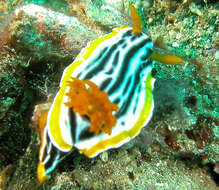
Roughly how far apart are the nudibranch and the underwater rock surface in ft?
1.60

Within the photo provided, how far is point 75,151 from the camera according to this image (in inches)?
106

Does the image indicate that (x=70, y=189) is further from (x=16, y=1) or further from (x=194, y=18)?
(x=194, y=18)

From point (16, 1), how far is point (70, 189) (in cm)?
363

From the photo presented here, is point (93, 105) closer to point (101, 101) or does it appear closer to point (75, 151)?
point (101, 101)

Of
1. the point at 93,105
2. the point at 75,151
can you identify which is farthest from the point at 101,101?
the point at 75,151

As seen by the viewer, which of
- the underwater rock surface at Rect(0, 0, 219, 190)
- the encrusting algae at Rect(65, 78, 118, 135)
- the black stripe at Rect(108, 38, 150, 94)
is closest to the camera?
the encrusting algae at Rect(65, 78, 118, 135)

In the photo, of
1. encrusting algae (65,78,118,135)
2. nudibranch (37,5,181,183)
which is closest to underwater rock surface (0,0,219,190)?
nudibranch (37,5,181,183)

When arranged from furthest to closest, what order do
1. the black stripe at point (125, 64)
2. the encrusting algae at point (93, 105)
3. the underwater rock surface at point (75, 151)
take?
the underwater rock surface at point (75, 151) < the black stripe at point (125, 64) < the encrusting algae at point (93, 105)

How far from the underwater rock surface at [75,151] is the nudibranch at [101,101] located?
1.60 feet

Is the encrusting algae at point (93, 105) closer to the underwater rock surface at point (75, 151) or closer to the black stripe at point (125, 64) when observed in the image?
the black stripe at point (125, 64)

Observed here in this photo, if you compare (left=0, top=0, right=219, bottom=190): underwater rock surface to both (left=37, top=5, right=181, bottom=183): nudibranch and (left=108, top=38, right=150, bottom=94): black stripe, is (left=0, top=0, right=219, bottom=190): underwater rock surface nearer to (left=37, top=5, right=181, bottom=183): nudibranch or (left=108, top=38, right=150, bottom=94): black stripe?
(left=37, top=5, right=181, bottom=183): nudibranch

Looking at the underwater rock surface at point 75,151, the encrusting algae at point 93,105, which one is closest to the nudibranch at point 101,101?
the encrusting algae at point 93,105

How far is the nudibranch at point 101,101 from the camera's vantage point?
1882mm

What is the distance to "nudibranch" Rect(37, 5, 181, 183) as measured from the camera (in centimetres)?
188
